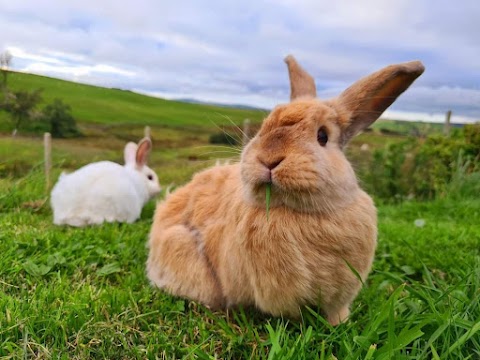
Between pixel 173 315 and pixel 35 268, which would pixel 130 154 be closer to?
pixel 35 268

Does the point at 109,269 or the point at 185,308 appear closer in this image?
the point at 185,308

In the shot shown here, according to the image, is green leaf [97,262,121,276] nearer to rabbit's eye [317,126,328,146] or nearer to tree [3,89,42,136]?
rabbit's eye [317,126,328,146]

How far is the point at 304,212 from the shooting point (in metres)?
1.90

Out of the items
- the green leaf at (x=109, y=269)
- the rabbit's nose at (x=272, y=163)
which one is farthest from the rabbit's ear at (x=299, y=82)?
the green leaf at (x=109, y=269)

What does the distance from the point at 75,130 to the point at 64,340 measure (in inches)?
268

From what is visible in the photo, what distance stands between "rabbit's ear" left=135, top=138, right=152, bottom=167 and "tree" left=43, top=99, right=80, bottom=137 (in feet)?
10.7

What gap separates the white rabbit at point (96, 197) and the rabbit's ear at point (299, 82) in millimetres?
2264

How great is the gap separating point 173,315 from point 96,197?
A: 2.00 meters

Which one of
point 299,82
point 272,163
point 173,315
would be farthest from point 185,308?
point 299,82

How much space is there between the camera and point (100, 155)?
7.44 m

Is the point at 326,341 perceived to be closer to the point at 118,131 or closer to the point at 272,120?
the point at 272,120

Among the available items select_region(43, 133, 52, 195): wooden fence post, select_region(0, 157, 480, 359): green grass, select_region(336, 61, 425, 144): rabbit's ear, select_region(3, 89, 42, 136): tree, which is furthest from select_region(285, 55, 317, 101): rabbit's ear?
select_region(3, 89, 42, 136): tree

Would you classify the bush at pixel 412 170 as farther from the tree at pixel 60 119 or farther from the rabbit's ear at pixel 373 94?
the tree at pixel 60 119

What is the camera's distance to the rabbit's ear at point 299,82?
2412 millimetres
